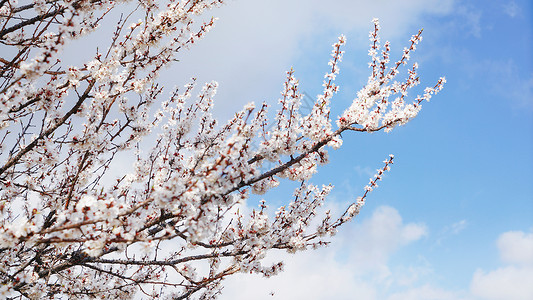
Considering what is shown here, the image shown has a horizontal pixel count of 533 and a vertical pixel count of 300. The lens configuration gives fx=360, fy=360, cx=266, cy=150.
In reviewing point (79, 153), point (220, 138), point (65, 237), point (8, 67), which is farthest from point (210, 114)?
point (65, 237)

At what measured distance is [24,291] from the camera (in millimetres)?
5004

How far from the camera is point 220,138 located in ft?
19.6

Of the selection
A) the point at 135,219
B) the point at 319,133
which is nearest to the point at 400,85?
the point at 319,133

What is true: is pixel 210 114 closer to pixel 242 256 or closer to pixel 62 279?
pixel 242 256

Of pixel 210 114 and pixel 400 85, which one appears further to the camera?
pixel 210 114

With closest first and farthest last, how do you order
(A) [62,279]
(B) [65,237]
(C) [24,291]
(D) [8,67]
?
(B) [65,237], (D) [8,67], (C) [24,291], (A) [62,279]

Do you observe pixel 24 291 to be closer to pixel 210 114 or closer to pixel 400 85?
pixel 210 114

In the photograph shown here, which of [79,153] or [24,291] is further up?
[79,153]

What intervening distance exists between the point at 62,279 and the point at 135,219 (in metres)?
3.71

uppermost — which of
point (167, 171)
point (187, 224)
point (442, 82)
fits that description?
point (442, 82)

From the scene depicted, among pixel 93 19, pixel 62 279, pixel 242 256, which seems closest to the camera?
pixel 242 256

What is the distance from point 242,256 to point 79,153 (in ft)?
10.2

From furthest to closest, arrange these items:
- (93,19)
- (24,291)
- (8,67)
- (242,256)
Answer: (93,19) < (242,256) < (24,291) < (8,67)

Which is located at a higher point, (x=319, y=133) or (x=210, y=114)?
(x=210, y=114)
